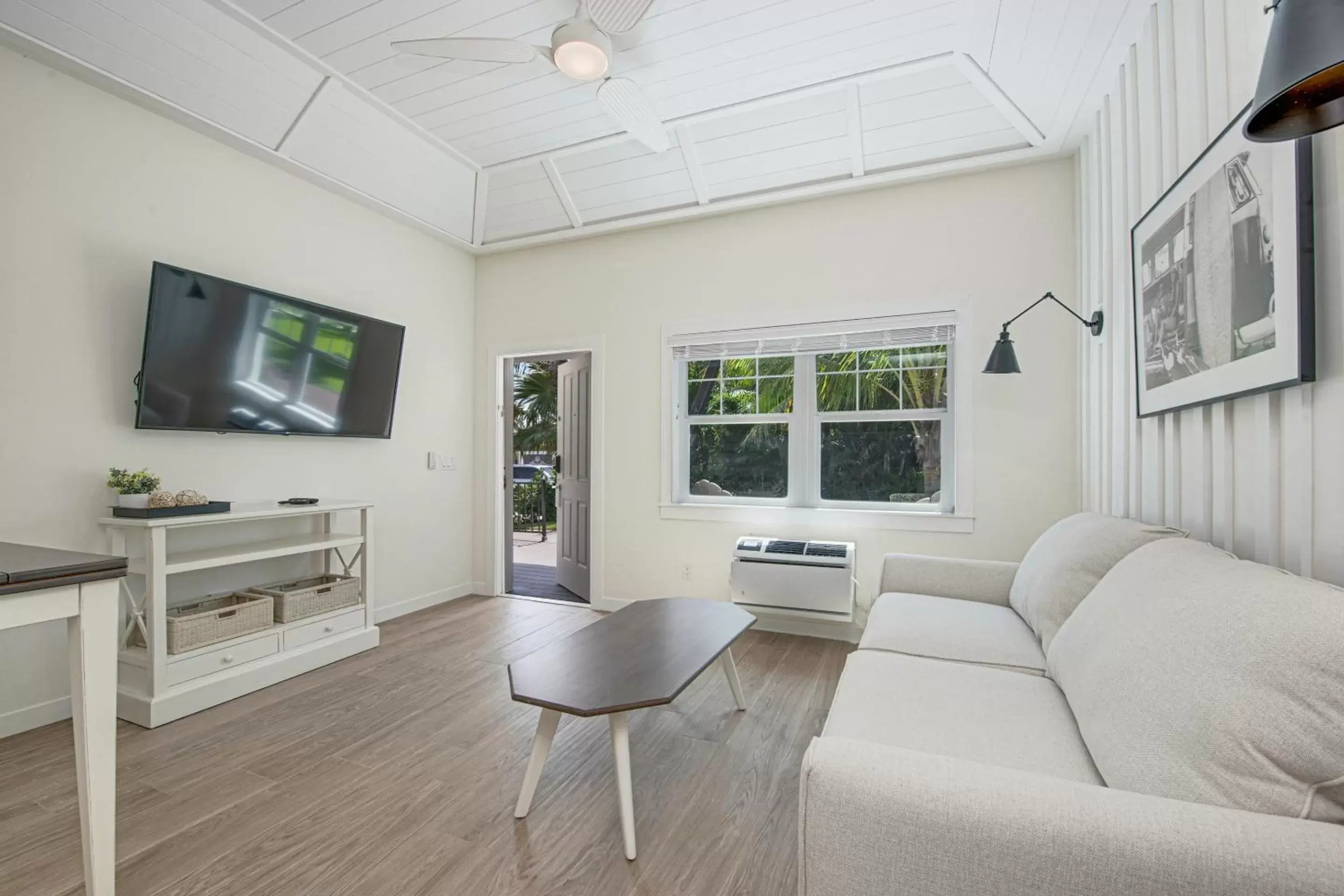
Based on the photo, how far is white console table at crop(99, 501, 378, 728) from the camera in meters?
2.42

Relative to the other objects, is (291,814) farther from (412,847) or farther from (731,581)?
(731,581)

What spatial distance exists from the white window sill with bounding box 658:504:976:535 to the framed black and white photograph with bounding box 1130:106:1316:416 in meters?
1.33

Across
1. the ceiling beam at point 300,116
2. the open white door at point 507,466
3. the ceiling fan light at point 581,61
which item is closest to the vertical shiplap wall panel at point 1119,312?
the ceiling fan light at point 581,61

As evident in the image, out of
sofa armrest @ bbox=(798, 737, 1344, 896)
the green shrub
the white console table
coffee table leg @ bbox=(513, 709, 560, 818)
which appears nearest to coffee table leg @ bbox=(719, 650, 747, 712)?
coffee table leg @ bbox=(513, 709, 560, 818)

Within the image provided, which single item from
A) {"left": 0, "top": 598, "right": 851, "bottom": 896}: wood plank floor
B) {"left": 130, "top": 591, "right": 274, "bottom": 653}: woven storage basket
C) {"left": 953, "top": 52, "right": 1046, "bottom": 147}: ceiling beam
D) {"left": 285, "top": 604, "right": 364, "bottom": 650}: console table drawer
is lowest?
{"left": 0, "top": 598, "right": 851, "bottom": 896}: wood plank floor

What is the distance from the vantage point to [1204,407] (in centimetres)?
176

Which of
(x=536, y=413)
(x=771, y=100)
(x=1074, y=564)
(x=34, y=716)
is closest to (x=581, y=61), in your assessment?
(x=771, y=100)

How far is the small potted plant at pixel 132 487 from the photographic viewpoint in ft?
8.23

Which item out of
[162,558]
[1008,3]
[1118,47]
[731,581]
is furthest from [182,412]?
[1118,47]

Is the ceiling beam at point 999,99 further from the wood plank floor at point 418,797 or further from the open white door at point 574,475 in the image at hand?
the wood plank floor at point 418,797

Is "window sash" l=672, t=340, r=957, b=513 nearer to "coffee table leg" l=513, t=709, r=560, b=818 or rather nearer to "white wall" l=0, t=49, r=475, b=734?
"white wall" l=0, t=49, r=475, b=734

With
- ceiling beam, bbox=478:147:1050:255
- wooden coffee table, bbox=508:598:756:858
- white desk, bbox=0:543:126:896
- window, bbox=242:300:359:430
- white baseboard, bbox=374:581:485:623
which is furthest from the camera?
white baseboard, bbox=374:581:485:623

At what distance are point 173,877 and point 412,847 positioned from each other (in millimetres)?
590

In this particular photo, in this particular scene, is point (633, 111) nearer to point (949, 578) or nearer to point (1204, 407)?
point (1204, 407)
